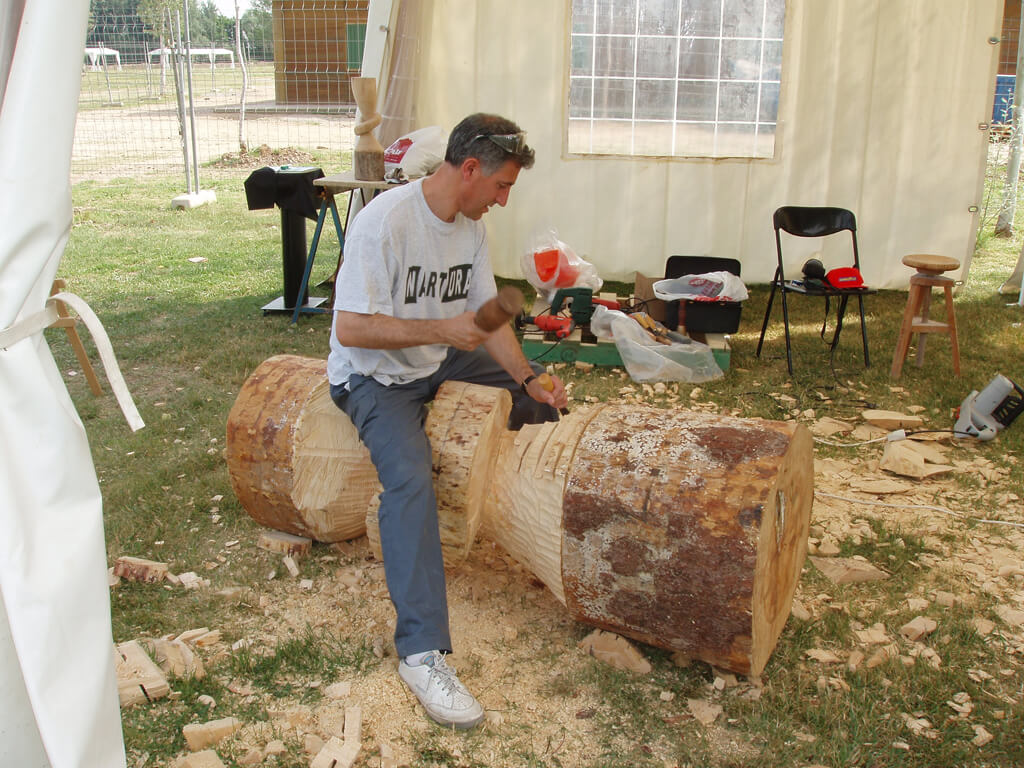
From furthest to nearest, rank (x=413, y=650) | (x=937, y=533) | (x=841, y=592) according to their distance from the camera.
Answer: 1. (x=937, y=533)
2. (x=841, y=592)
3. (x=413, y=650)

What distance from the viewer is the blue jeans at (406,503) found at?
2531mm

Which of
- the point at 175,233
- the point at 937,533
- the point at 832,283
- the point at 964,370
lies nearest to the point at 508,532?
the point at 937,533

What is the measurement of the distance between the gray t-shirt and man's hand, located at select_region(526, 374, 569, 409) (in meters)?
0.33

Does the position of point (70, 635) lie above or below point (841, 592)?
above

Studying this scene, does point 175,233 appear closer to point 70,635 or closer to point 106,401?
point 106,401

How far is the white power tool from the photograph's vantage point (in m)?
4.30

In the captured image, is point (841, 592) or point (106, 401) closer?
point (841, 592)

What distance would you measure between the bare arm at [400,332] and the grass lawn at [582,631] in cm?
91

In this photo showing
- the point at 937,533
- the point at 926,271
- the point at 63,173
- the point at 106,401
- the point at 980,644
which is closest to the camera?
the point at 63,173

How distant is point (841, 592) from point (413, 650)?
151 cm

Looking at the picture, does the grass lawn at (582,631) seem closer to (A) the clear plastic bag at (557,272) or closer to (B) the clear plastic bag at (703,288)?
(B) the clear plastic bag at (703,288)

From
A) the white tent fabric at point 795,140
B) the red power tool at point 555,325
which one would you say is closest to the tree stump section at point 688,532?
the red power tool at point 555,325

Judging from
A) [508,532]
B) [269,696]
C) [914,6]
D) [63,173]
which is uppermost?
[914,6]

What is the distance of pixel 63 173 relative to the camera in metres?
1.46
